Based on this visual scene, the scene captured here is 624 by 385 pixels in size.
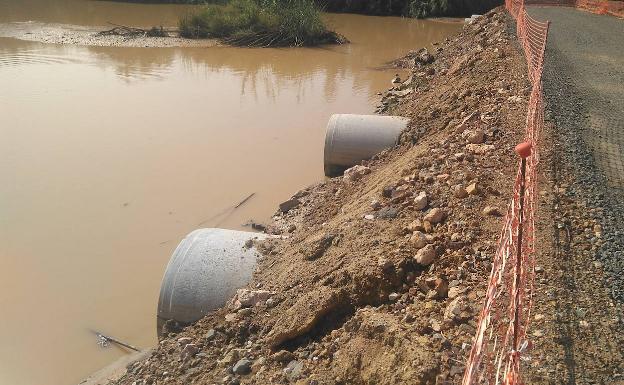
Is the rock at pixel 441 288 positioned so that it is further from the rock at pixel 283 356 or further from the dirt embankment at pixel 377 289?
the rock at pixel 283 356

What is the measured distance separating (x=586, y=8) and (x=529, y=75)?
14216 mm

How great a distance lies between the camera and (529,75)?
855cm

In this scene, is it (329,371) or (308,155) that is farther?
(308,155)

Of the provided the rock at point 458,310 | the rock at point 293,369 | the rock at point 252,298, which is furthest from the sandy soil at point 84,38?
the rock at point 458,310

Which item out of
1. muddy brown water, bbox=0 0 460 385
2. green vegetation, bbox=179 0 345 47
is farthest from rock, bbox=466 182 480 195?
green vegetation, bbox=179 0 345 47

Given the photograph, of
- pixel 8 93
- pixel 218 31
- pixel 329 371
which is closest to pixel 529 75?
pixel 329 371

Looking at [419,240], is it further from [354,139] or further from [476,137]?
[354,139]

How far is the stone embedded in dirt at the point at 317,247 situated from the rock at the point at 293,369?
1285mm

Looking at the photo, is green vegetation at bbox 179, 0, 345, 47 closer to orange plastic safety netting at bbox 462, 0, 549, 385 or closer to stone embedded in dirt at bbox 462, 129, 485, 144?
stone embedded in dirt at bbox 462, 129, 485, 144

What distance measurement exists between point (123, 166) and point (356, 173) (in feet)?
13.2

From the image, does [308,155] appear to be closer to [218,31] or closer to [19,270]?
[19,270]

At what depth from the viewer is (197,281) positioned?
191 inches

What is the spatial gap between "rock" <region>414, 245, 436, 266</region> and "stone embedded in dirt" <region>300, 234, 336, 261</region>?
1120 mm

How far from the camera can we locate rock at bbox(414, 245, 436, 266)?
13.2 ft
